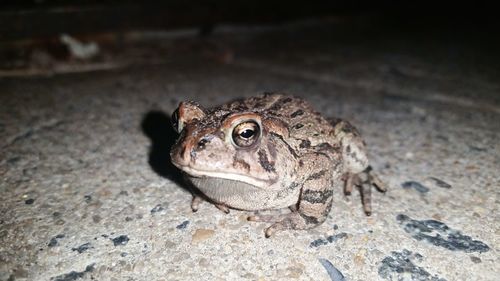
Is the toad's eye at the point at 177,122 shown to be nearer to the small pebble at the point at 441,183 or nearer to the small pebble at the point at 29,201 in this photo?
the small pebble at the point at 29,201

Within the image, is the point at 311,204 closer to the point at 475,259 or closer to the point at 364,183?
the point at 364,183

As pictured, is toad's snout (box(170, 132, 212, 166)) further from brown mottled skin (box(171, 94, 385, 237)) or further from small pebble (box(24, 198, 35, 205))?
small pebble (box(24, 198, 35, 205))

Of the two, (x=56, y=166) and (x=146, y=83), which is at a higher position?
(x=146, y=83)

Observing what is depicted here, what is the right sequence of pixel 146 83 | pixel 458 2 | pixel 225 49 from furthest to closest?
pixel 458 2 < pixel 225 49 < pixel 146 83

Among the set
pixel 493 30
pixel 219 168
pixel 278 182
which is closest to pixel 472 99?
pixel 278 182

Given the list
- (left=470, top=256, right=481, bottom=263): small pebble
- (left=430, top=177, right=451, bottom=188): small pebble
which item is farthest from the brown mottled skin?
(left=470, top=256, right=481, bottom=263): small pebble

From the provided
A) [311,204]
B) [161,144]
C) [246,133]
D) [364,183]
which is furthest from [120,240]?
[364,183]

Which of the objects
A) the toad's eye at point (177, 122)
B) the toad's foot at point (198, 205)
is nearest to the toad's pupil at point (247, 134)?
the toad's eye at point (177, 122)

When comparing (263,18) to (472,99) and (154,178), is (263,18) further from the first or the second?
(154,178)
